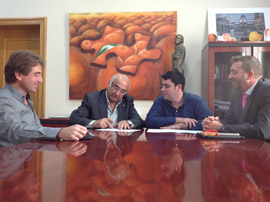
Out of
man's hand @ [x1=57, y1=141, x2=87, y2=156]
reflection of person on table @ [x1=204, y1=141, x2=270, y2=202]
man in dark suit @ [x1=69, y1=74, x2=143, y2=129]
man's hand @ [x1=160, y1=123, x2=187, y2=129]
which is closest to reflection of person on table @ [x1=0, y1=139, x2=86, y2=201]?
man's hand @ [x1=57, y1=141, x2=87, y2=156]

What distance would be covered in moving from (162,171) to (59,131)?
32.0 inches

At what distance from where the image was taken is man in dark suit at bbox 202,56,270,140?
1.99m

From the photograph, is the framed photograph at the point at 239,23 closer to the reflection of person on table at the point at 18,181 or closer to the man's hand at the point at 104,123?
the man's hand at the point at 104,123

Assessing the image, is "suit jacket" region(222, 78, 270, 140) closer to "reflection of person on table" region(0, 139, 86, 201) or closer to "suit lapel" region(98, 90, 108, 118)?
"suit lapel" region(98, 90, 108, 118)

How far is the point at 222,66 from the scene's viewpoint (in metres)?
3.22

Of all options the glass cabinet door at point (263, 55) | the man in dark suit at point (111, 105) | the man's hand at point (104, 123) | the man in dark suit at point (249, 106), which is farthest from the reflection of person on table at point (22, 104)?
the glass cabinet door at point (263, 55)

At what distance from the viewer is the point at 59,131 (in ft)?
4.23

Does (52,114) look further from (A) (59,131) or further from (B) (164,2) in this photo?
(A) (59,131)

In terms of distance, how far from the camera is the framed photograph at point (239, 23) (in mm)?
3326

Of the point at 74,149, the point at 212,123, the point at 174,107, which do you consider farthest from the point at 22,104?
the point at 174,107

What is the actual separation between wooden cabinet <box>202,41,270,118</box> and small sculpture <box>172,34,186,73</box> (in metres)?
0.33

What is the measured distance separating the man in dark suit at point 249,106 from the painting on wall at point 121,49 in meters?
1.00

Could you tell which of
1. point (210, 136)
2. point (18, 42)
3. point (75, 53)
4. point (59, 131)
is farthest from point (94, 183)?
point (18, 42)

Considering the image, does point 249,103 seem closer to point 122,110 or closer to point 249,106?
point 249,106
